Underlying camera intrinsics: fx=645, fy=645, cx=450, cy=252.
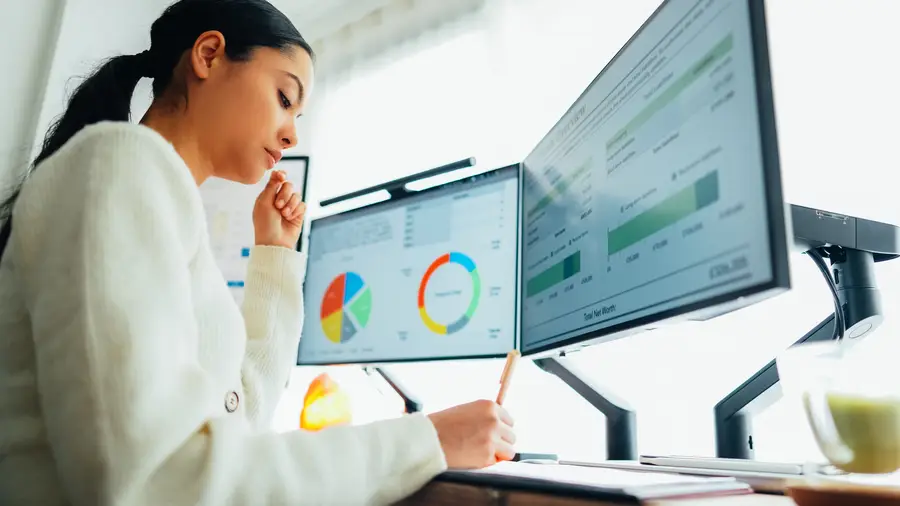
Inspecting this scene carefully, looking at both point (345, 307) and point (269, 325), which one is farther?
point (345, 307)

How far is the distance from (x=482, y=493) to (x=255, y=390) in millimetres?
538

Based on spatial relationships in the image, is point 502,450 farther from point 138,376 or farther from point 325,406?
point 325,406

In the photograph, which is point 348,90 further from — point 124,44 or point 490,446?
point 490,446

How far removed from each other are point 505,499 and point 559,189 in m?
0.59

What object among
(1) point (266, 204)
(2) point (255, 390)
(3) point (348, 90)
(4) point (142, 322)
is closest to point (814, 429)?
(4) point (142, 322)

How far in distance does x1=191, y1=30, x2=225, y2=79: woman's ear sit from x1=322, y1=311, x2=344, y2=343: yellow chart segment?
675 mm

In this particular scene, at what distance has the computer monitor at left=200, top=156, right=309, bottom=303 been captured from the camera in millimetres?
1964

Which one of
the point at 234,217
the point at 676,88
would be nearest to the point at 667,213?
the point at 676,88

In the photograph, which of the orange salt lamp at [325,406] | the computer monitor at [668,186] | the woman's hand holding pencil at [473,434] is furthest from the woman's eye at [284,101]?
the orange salt lamp at [325,406]

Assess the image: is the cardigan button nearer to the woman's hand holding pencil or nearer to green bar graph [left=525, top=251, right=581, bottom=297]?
the woman's hand holding pencil

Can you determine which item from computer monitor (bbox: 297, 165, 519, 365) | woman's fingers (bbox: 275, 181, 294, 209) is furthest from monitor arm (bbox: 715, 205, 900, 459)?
woman's fingers (bbox: 275, 181, 294, 209)

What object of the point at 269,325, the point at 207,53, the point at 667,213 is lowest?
the point at 269,325

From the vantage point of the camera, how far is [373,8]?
6.73ft

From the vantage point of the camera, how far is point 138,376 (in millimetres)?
508
